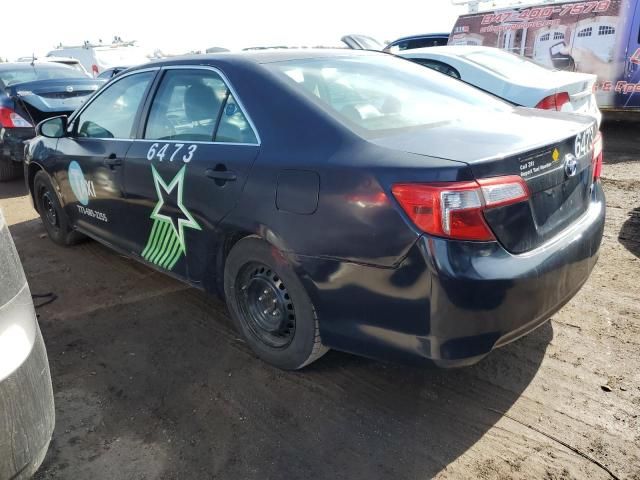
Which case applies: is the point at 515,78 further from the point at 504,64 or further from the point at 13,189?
the point at 13,189

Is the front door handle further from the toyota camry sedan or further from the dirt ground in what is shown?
the dirt ground

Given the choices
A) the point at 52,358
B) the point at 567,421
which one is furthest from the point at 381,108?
the point at 52,358

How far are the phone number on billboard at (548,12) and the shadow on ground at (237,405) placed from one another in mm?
7896

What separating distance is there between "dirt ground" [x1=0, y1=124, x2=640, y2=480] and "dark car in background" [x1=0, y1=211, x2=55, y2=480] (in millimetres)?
633

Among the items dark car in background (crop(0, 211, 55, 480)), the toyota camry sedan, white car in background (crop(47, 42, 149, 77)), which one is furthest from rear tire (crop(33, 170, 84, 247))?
white car in background (crop(47, 42, 149, 77))

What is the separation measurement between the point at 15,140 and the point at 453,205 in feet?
22.8

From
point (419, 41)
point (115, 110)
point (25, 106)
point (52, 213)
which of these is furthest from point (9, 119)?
point (419, 41)

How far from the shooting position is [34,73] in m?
8.47

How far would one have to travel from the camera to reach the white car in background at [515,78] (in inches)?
209

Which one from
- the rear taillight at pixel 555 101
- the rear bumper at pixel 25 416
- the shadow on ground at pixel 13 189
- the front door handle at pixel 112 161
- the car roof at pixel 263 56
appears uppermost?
the car roof at pixel 263 56

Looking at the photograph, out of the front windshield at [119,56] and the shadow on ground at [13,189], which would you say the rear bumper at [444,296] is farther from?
the front windshield at [119,56]

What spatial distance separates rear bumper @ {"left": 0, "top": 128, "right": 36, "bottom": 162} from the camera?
23.2 feet

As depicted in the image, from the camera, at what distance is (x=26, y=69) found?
8398mm

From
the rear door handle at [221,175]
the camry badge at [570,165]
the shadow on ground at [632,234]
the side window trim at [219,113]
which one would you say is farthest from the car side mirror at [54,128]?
the shadow on ground at [632,234]
